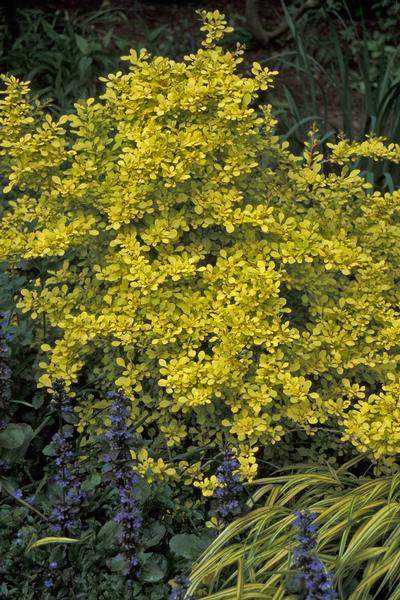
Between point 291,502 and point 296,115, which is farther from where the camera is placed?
point 296,115

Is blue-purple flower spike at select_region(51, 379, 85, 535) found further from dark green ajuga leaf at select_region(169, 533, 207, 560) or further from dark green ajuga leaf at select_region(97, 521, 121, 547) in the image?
dark green ajuga leaf at select_region(169, 533, 207, 560)

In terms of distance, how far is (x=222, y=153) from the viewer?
3.62 meters

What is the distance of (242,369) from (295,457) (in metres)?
0.51

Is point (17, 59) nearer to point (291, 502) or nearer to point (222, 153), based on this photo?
point (222, 153)

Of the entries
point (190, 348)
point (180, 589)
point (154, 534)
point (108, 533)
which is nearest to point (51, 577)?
point (108, 533)

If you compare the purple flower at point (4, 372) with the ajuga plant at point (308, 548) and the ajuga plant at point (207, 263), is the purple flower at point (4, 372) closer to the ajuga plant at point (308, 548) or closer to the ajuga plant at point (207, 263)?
the ajuga plant at point (207, 263)

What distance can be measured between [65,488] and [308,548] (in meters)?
1.04

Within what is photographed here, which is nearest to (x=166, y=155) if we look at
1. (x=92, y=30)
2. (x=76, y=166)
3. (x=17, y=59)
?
(x=76, y=166)

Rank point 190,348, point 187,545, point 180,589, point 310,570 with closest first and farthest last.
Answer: point 310,570
point 180,589
point 187,545
point 190,348

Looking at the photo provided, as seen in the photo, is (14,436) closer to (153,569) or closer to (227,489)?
(153,569)

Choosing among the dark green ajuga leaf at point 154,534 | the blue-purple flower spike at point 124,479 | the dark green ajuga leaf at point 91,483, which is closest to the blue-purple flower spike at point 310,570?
the blue-purple flower spike at point 124,479

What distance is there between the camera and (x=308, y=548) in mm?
2395

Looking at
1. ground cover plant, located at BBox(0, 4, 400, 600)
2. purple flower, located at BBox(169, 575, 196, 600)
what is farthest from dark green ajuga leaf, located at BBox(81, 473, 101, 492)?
purple flower, located at BBox(169, 575, 196, 600)

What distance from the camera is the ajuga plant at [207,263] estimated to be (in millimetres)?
3260
